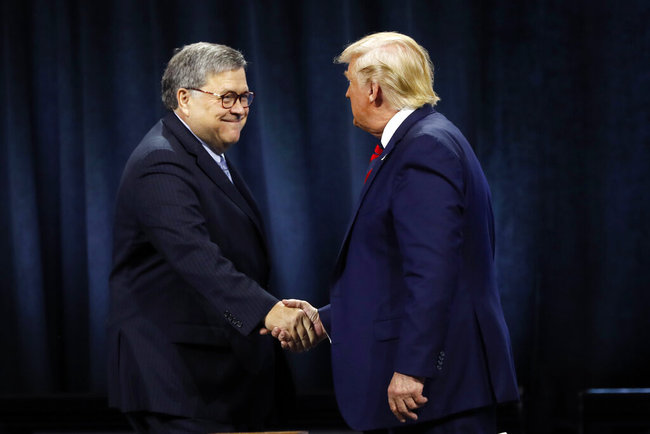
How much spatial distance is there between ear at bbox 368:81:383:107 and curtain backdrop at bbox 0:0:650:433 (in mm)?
1465

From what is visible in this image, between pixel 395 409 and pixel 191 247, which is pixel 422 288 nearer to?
pixel 395 409

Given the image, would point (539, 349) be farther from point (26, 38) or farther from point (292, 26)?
point (26, 38)

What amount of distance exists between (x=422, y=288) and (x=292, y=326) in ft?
2.06

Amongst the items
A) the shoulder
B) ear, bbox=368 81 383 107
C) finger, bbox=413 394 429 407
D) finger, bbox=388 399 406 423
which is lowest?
finger, bbox=388 399 406 423

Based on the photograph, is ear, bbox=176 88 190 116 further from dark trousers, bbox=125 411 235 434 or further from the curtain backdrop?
the curtain backdrop

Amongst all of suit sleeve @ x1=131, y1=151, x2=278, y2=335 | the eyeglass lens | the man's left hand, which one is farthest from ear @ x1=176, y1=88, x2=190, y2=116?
the man's left hand

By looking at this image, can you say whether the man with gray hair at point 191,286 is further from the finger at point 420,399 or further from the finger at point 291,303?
the finger at point 420,399

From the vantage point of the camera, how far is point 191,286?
2258 mm

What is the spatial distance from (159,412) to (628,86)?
245 centimetres

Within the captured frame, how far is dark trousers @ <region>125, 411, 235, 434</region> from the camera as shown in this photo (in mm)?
2234

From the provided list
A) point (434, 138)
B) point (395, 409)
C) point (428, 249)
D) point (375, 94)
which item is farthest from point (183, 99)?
point (395, 409)

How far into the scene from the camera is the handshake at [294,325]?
224cm

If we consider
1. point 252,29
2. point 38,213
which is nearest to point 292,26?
point 252,29

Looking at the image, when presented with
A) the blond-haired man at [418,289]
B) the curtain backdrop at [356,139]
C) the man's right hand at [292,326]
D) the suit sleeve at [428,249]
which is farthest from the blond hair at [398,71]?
the curtain backdrop at [356,139]
